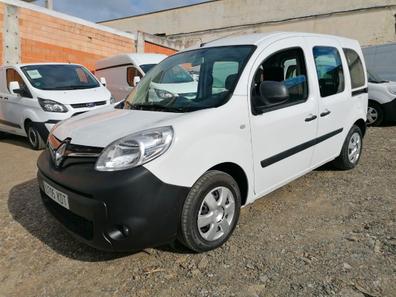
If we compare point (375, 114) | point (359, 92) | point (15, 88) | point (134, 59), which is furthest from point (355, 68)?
point (134, 59)

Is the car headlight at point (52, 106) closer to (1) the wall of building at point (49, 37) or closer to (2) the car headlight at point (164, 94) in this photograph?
(2) the car headlight at point (164, 94)

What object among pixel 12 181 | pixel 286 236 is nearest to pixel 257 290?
pixel 286 236

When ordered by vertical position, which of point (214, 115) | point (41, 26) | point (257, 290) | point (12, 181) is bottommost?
point (257, 290)

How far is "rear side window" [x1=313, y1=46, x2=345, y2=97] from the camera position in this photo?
153 inches

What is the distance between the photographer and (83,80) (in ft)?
25.7

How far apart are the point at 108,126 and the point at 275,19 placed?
26.8 m

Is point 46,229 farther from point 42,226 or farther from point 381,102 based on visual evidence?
point 381,102

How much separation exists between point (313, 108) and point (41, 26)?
10309mm

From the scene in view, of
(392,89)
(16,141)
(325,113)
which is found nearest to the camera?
(325,113)

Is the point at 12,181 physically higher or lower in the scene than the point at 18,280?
higher

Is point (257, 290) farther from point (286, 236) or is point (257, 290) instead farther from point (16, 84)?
point (16, 84)

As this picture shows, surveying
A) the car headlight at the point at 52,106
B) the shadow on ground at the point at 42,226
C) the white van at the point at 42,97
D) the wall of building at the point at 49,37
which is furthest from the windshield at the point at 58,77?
the wall of building at the point at 49,37

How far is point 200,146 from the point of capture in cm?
267

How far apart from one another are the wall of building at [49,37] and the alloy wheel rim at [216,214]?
9820 millimetres
